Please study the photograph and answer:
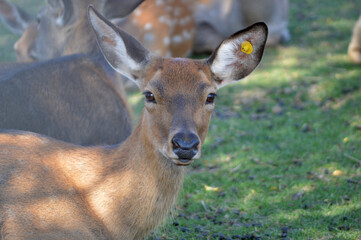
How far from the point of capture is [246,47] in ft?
12.8

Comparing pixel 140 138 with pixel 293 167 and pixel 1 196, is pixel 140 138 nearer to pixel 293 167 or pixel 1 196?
pixel 1 196

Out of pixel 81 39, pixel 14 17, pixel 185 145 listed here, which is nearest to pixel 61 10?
pixel 81 39

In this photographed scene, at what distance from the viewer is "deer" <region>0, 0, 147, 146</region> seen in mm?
4828

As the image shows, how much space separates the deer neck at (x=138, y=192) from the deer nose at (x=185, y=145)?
357 millimetres

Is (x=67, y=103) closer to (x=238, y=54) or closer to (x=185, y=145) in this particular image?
(x=238, y=54)

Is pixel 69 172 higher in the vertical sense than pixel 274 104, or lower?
higher

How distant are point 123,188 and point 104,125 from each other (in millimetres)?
1495

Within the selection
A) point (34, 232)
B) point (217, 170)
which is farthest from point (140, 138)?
point (217, 170)

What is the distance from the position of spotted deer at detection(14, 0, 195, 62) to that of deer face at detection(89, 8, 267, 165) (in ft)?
7.59

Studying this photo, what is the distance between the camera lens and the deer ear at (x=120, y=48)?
12.4 ft

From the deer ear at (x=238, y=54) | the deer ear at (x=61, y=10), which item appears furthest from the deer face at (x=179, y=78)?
the deer ear at (x=61, y=10)

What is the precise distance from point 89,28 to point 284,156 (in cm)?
292

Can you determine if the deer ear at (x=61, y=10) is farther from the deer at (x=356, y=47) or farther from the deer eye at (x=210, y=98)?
the deer at (x=356, y=47)

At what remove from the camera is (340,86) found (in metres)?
7.76
